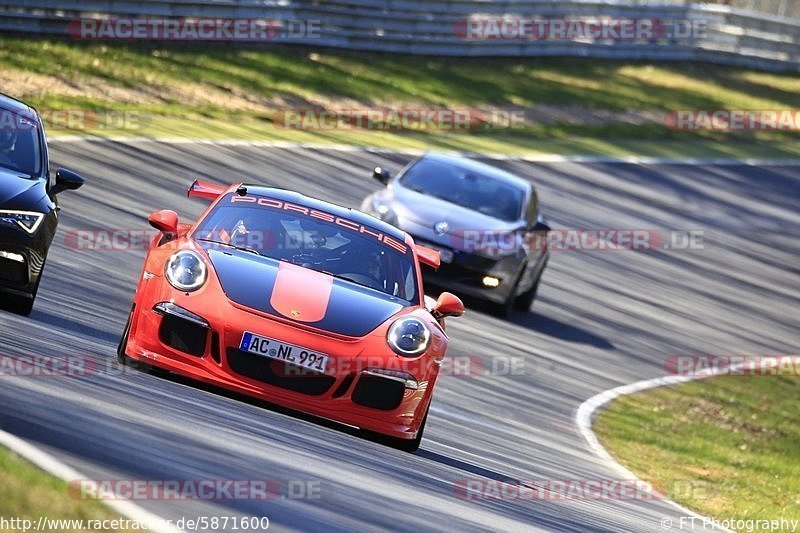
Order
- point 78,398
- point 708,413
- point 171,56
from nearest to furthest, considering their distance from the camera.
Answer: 1. point 78,398
2. point 708,413
3. point 171,56

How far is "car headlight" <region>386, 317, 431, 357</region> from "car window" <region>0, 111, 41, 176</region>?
328 cm

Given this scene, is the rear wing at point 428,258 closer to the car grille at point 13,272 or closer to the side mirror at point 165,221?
the side mirror at point 165,221

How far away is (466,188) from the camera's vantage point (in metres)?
19.3

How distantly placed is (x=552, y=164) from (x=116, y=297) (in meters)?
15.9

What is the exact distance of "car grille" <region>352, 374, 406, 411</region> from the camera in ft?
32.1

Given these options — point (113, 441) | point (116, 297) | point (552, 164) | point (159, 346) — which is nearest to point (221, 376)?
point (159, 346)

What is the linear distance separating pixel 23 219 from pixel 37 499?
4840mm

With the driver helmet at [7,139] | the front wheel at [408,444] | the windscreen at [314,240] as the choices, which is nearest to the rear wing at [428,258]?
the windscreen at [314,240]

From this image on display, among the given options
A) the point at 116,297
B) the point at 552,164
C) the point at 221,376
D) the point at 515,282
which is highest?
the point at 221,376

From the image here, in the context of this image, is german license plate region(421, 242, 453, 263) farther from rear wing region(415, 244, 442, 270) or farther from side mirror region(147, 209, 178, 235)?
side mirror region(147, 209, 178, 235)

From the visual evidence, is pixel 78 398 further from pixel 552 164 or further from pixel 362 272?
pixel 552 164

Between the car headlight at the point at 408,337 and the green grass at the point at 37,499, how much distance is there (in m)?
3.24

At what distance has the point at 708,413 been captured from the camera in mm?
17641

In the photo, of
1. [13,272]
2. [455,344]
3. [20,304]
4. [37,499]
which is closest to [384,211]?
[455,344]
